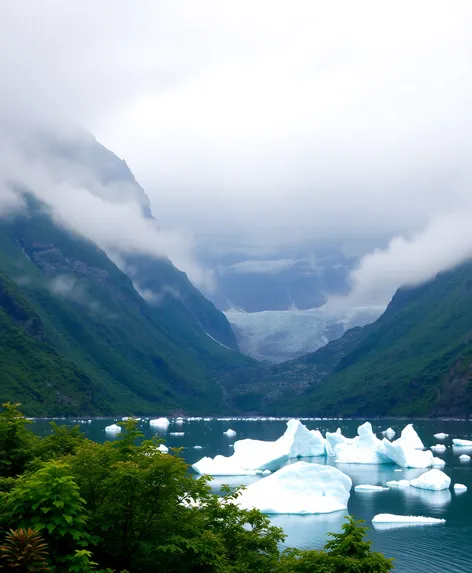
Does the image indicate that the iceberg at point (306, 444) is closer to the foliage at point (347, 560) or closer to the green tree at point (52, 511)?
the foliage at point (347, 560)

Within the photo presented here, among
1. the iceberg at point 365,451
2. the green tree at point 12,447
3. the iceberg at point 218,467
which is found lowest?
the green tree at point 12,447

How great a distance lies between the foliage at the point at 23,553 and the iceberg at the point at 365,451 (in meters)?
106

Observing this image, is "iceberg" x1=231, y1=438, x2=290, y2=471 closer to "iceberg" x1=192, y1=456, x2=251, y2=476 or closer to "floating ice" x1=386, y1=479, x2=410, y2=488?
"iceberg" x1=192, y1=456, x2=251, y2=476

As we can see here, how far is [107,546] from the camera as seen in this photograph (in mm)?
21609

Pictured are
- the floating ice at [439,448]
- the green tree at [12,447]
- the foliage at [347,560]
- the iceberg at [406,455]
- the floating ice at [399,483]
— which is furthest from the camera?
the floating ice at [439,448]

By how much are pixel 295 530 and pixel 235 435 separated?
12739 centimetres

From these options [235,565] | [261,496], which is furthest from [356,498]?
[235,565]

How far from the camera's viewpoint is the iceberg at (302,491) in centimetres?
6306

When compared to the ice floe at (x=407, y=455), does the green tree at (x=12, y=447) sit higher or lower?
lower

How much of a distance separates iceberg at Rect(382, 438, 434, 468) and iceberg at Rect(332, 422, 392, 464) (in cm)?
312

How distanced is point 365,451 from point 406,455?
1255 centimetres

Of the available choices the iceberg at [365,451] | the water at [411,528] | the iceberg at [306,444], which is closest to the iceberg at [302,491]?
the water at [411,528]

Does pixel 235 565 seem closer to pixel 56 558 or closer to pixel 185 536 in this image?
pixel 185 536

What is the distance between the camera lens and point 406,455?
109 metres
